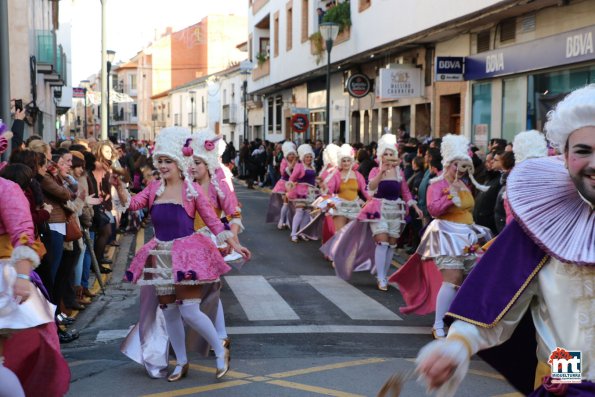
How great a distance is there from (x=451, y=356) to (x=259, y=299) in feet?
23.3

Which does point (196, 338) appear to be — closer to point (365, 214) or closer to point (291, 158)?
point (365, 214)

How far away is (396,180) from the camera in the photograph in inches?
431

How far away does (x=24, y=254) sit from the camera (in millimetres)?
4551

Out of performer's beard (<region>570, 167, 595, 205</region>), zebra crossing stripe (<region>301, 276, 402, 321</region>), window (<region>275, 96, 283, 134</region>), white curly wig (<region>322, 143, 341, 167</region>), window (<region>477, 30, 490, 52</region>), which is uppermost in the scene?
window (<region>477, 30, 490, 52</region>)

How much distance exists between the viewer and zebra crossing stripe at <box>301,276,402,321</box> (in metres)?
9.08

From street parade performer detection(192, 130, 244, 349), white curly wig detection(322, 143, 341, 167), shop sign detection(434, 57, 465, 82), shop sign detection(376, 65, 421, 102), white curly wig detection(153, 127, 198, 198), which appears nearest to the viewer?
white curly wig detection(153, 127, 198, 198)

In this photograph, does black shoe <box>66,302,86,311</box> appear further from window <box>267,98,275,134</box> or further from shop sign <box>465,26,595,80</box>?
window <box>267,98,275,134</box>

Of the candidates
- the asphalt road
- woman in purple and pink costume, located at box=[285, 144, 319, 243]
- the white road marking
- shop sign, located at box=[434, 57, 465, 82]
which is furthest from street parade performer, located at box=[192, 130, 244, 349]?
shop sign, located at box=[434, 57, 465, 82]

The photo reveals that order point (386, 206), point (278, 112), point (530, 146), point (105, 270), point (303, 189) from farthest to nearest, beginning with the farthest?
1. point (278, 112)
2. point (303, 189)
3. point (105, 270)
4. point (386, 206)
5. point (530, 146)

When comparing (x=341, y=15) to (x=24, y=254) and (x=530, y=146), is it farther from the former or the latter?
(x=24, y=254)

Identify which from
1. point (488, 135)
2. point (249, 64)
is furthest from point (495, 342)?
point (249, 64)

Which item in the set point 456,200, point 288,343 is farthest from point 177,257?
point 456,200

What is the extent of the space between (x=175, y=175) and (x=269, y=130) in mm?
38700

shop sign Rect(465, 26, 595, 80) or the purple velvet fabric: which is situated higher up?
shop sign Rect(465, 26, 595, 80)
